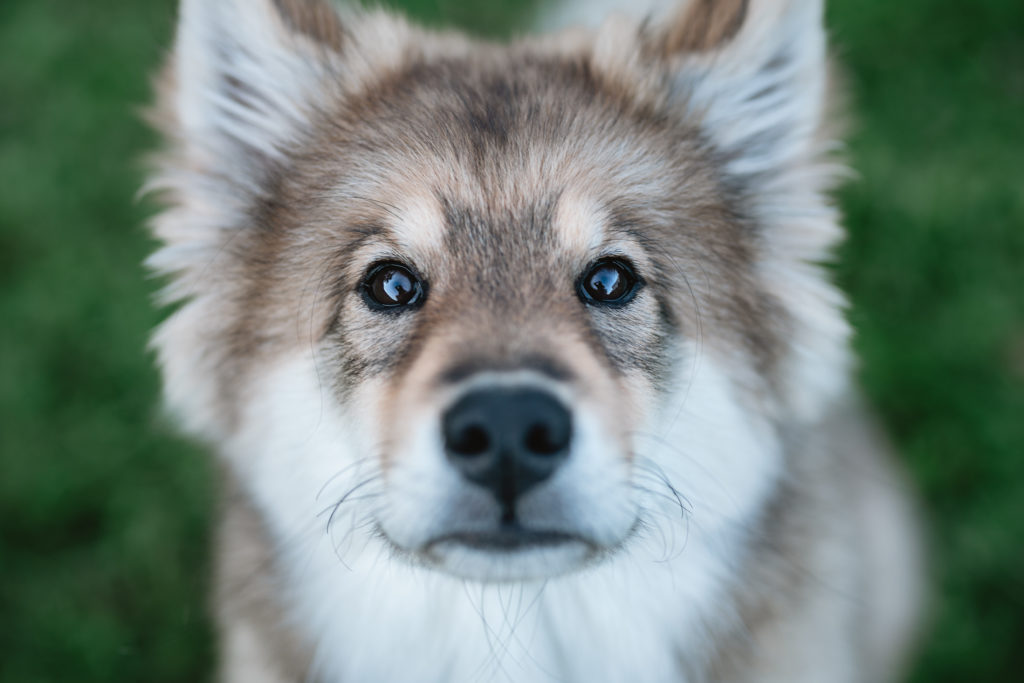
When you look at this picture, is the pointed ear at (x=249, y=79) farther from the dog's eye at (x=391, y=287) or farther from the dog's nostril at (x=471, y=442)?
the dog's nostril at (x=471, y=442)

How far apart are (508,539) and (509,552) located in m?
0.04

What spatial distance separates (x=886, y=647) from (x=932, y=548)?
0.66 m

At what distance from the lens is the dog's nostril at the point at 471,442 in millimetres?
2057

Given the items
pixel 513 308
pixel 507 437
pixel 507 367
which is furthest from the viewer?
pixel 513 308

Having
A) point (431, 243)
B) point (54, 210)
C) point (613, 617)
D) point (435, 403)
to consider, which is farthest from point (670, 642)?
point (54, 210)

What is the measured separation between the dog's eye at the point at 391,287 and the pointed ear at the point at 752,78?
104cm

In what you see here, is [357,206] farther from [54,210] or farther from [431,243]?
[54,210]

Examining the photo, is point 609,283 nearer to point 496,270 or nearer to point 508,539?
point 496,270

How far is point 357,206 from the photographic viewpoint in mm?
2611

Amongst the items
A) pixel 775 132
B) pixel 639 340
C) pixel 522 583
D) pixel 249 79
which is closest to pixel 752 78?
pixel 775 132

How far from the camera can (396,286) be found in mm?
Result: 2561

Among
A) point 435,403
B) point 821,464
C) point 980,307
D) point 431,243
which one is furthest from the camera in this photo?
point 980,307

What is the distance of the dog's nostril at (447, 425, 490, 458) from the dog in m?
0.19

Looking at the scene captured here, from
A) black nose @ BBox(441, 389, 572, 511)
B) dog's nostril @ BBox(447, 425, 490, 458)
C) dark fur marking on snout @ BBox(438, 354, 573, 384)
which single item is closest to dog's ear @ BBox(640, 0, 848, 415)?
dark fur marking on snout @ BBox(438, 354, 573, 384)
